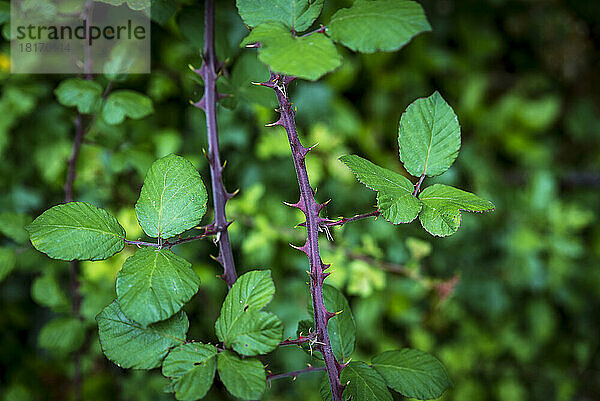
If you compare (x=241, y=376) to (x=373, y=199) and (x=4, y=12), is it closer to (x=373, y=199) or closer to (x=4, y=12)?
(x=4, y=12)

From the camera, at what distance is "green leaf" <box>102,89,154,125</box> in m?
0.85

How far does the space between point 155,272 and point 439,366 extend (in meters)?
0.41

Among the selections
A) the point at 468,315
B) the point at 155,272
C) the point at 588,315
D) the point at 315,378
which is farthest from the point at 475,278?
the point at 155,272

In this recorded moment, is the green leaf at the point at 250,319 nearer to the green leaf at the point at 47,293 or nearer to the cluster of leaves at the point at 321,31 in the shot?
the cluster of leaves at the point at 321,31

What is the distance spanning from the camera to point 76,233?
0.58 meters

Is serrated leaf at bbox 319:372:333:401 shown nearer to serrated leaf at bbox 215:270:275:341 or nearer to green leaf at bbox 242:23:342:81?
serrated leaf at bbox 215:270:275:341

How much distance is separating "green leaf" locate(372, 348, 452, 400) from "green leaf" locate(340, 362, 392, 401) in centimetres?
3

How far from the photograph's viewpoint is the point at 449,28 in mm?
2031

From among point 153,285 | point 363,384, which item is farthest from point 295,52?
point 363,384

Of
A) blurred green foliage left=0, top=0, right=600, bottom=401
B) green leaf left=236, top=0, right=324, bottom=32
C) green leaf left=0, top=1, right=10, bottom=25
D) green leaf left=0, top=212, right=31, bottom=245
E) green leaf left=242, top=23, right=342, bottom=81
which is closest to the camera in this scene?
green leaf left=242, top=23, right=342, bottom=81

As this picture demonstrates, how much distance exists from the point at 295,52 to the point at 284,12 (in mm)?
112

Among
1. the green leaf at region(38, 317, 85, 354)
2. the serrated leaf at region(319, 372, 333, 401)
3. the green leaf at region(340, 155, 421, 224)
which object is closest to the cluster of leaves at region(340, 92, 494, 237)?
the green leaf at region(340, 155, 421, 224)

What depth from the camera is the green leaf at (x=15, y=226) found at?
0.98 meters

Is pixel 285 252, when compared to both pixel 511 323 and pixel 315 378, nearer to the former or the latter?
pixel 315 378
